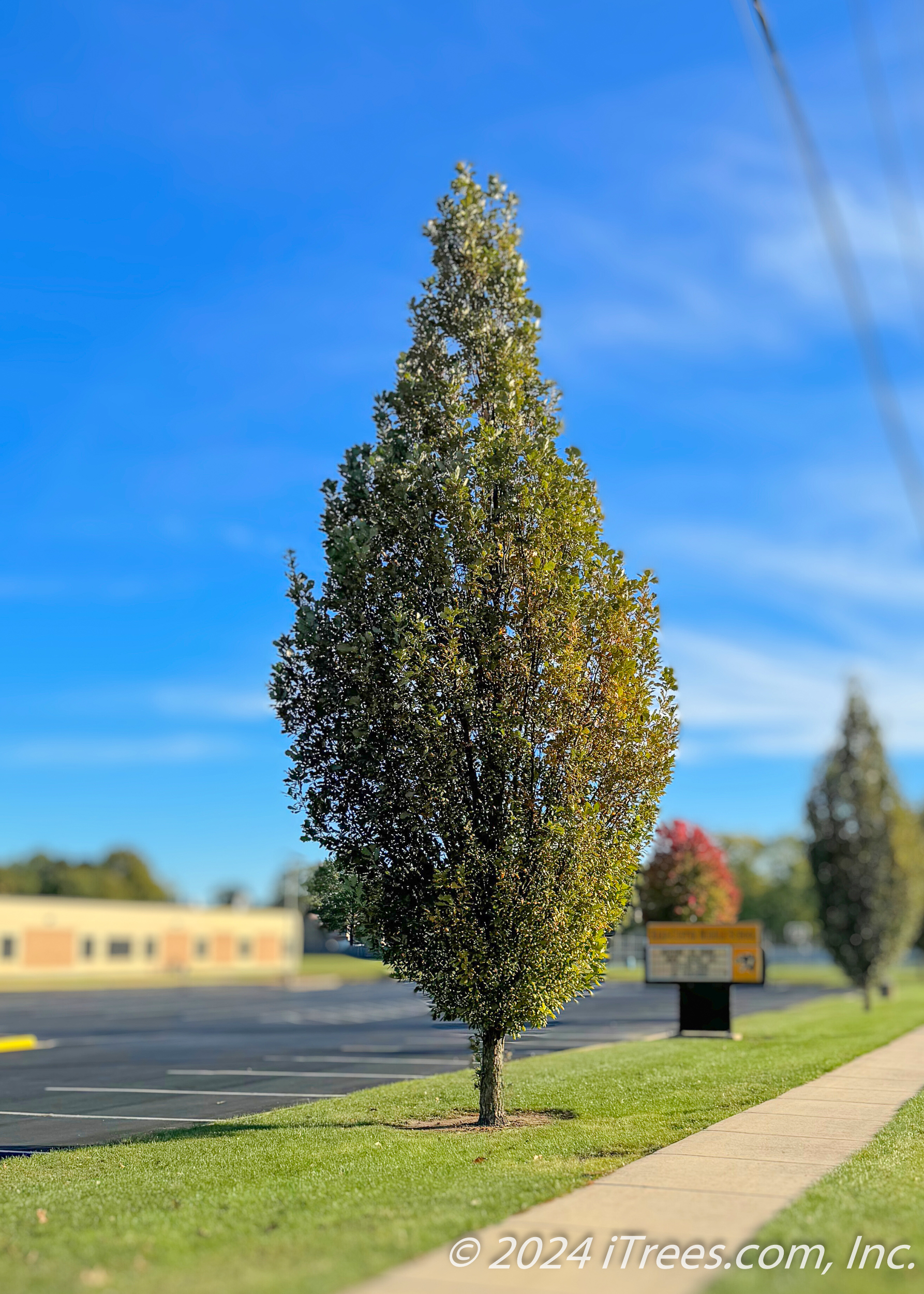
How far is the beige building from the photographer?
2579 inches

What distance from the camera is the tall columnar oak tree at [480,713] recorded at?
11625 millimetres

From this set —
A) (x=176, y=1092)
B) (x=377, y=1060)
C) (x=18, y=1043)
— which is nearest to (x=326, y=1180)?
(x=176, y=1092)

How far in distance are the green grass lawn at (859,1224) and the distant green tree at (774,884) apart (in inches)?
3678

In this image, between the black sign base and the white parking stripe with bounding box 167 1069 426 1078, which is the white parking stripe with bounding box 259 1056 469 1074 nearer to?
the white parking stripe with bounding box 167 1069 426 1078

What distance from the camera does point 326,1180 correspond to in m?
9.29

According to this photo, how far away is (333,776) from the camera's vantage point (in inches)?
482

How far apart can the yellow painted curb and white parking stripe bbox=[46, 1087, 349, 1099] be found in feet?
23.4

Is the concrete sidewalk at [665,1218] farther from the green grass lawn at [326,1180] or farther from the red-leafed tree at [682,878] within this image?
the red-leafed tree at [682,878]

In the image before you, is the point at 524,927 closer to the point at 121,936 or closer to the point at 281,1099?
the point at 281,1099

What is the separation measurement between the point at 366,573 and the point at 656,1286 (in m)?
7.48

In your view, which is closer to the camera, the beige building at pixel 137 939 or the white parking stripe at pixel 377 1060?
the white parking stripe at pixel 377 1060

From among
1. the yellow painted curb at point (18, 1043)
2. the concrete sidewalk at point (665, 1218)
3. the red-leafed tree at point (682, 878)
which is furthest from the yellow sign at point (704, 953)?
the yellow painted curb at point (18, 1043)

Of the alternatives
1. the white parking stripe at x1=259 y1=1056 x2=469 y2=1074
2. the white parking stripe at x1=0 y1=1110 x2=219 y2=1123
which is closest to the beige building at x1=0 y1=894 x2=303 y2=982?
the white parking stripe at x1=259 y1=1056 x2=469 y2=1074

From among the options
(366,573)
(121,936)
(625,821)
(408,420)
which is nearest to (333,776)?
(366,573)
